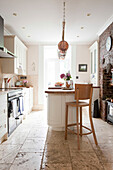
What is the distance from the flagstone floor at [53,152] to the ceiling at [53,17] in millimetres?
2669

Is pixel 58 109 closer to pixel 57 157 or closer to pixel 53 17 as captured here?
pixel 57 157

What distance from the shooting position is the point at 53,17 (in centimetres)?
345

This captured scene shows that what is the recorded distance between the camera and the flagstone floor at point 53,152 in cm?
182

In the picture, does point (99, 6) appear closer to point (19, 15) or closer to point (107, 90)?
point (19, 15)

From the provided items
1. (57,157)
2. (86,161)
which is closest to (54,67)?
(57,157)

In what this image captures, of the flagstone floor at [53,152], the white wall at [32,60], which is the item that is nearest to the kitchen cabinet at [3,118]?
the flagstone floor at [53,152]

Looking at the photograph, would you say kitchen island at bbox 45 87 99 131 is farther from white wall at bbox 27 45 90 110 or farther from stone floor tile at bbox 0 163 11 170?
white wall at bbox 27 45 90 110

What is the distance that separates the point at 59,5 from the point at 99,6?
32.8 inches

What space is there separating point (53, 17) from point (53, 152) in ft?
9.80

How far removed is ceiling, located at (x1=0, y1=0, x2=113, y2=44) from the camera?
2.85 meters

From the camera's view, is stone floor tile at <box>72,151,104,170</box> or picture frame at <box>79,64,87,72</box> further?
picture frame at <box>79,64,87,72</box>

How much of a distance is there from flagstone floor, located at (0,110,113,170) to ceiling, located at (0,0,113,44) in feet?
8.76

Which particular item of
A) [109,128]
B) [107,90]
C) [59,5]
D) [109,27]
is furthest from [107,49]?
[109,128]

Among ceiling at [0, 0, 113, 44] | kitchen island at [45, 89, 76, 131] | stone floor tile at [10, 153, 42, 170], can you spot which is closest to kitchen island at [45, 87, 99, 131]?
kitchen island at [45, 89, 76, 131]
